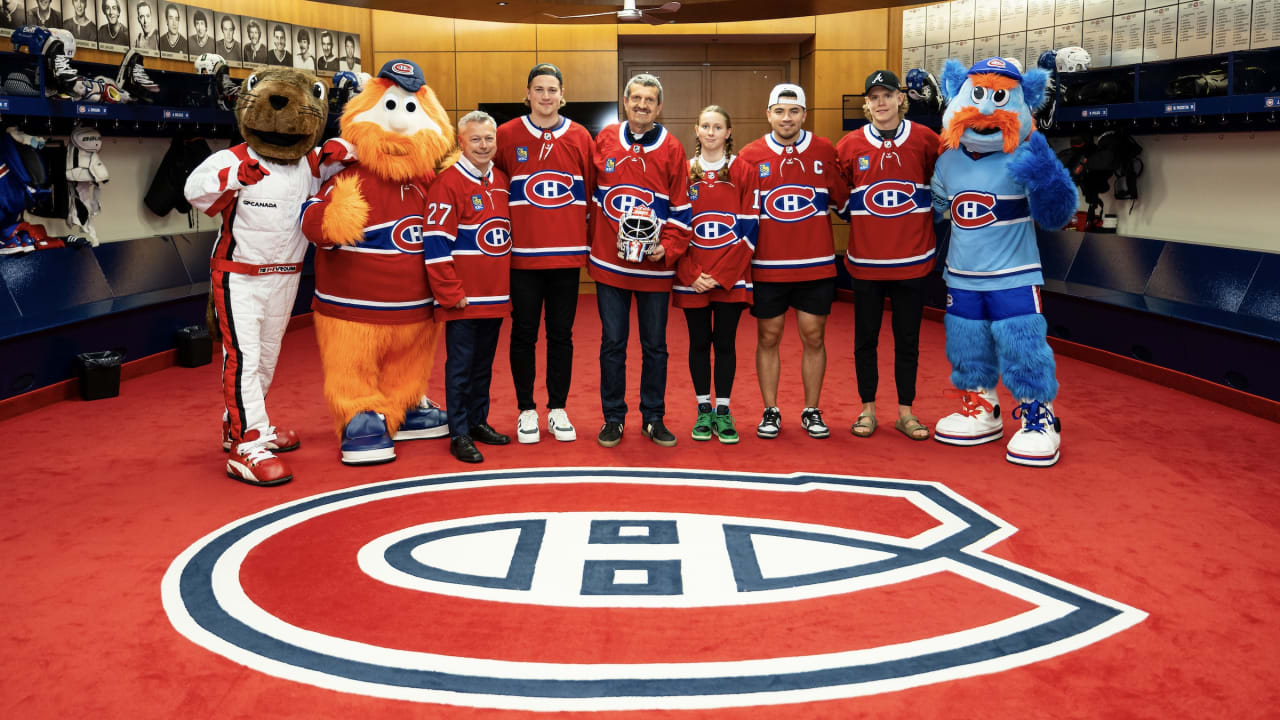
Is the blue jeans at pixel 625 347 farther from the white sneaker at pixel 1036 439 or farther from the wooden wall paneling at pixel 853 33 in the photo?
the wooden wall paneling at pixel 853 33

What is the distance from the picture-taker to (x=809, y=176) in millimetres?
4047

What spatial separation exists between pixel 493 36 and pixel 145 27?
336cm

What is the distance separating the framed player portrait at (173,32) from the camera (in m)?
6.96

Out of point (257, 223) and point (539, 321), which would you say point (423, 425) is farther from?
point (257, 223)

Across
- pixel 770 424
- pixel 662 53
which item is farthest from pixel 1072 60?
pixel 662 53

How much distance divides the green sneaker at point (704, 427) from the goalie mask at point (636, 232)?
2.62 ft

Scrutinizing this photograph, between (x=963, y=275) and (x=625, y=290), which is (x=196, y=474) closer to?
(x=625, y=290)

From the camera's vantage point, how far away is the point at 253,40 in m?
7.75

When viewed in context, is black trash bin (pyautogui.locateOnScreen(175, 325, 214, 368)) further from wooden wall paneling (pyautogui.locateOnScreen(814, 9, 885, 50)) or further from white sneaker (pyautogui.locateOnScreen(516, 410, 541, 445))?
wooden wall paneling (pyautogui.locateOnScreen(814, 9, 885, 50))

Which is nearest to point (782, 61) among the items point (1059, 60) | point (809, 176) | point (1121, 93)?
point (1059, 60)

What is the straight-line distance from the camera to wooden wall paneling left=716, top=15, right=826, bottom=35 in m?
9.39

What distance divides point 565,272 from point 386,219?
74 centimetres

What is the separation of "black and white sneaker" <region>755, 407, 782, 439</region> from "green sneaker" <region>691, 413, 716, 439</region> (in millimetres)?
206

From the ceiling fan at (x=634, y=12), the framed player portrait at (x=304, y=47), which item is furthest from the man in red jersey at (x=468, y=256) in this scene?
the framed player portrait at (x=304, y=47)
